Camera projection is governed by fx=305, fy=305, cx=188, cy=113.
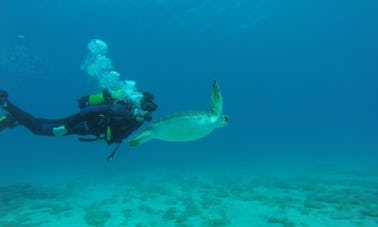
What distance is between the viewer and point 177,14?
49781 millimetres

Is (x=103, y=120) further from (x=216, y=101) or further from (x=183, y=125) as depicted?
(x=216, y=101)

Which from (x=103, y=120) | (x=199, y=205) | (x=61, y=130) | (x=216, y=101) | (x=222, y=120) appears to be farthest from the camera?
(x=199, y=205)

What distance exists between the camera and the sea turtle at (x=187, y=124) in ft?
19.0

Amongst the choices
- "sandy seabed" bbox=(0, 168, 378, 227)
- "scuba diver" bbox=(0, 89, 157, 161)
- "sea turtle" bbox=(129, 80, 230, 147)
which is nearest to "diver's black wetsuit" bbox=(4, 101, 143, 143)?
"scuba diver" bbox=(0, 89, 157, 161)

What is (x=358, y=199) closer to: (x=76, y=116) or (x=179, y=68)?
(x=76, y=116)

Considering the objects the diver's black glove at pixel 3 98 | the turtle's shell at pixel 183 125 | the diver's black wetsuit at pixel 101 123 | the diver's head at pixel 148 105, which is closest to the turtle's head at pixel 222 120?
the turtle's shell at pixel 183 125

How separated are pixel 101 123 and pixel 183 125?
2443 millimetres

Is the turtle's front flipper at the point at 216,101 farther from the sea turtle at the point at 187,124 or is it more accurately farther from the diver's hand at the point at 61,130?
Result: the diver's hand at the point at 61,130

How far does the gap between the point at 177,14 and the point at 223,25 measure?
11236 millimetres

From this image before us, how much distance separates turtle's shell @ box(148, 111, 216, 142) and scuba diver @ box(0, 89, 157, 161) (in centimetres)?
79

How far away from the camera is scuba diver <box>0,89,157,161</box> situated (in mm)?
6906

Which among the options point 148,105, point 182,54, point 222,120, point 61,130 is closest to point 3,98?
point 61,130

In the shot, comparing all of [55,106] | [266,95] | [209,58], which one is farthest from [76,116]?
[266,95]

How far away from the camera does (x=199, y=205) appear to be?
11438 mm
